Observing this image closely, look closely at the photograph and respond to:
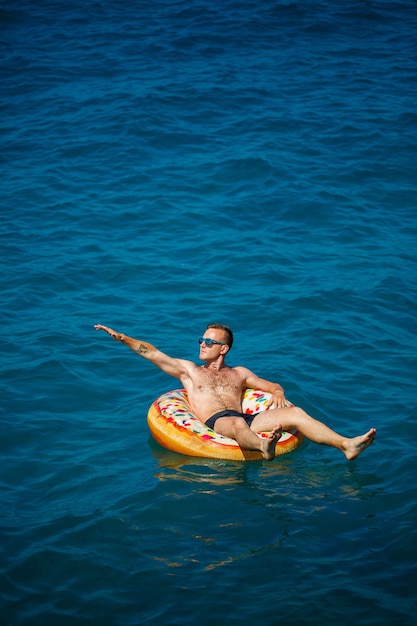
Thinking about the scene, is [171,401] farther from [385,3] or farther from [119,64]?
[385,3]

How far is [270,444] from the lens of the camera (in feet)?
22.9

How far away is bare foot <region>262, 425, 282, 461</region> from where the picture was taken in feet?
22.4

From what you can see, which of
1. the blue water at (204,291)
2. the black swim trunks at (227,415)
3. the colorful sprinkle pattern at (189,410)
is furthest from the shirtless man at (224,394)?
the blue water at (204,291)

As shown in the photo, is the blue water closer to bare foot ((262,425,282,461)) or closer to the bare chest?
bare foot ((262,425,282,461))

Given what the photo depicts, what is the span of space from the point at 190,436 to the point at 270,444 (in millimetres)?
1027

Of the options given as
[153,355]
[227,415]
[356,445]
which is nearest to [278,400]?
[227,415]

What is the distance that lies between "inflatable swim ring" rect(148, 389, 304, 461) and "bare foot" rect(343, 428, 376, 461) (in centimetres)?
80

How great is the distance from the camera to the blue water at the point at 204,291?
19.6 feet

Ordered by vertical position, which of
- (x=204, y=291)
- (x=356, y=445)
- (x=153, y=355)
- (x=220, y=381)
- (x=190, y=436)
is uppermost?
(x=153, y=355)

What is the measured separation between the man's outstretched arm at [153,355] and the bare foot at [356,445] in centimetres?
206

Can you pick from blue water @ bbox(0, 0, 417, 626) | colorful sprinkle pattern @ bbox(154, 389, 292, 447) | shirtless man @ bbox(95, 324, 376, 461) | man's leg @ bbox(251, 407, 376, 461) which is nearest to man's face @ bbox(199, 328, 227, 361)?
shirtless man @ bbox(95, 324, 376, 461)

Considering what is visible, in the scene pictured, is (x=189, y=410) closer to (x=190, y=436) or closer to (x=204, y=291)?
(x=190, y=436)

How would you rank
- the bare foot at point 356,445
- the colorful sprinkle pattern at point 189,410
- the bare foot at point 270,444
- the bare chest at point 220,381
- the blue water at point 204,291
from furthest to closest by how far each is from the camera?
the bare chest at point 220,381 < the colorful sprinkle pattern at point 189,410 < the bare foot at point 356,445 < the bare foot at point 270,444 < the blue water at point 204,291

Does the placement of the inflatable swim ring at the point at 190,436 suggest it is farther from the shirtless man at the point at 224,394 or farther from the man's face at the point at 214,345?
the man's face at the point at 214,345
